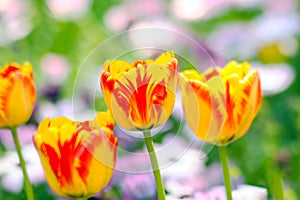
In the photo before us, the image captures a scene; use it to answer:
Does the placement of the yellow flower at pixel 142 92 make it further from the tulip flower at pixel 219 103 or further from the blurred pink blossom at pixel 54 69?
the blurred pink blossom at pixel 54 69

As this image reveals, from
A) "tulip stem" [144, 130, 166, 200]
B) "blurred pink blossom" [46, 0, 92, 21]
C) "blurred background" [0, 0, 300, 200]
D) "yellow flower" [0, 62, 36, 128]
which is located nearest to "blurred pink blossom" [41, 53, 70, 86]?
"blurred background" [0, 0, 300, 200]

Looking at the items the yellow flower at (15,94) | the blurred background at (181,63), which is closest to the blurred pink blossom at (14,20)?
the blurred background at (181,63)

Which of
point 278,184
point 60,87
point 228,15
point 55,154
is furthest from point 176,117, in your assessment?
point 228,15

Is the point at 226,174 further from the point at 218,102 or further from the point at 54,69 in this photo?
the point at 54,69

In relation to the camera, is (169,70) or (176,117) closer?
(169,70)

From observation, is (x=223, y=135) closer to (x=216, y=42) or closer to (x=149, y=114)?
(x=149, y=114)

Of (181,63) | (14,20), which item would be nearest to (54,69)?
(14,20)
